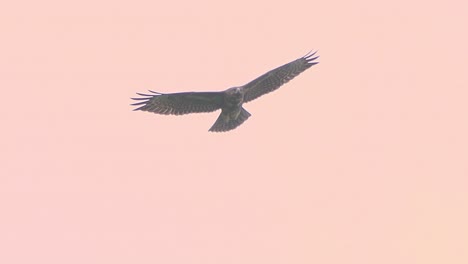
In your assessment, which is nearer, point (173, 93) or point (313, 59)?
point (173, 93)

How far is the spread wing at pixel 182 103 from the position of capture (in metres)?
29.7

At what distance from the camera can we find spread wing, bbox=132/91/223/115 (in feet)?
97.5

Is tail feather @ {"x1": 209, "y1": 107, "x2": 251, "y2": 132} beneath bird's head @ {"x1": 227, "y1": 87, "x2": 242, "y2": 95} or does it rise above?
beneath

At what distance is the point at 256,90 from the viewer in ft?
102

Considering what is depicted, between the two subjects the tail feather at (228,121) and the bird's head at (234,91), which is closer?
the bird's head at (234,91)

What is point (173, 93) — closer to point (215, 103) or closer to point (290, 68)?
point (215, 103)

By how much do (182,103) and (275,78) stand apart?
299 centimetres

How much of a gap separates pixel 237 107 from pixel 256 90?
1167mm

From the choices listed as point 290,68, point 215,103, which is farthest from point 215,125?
point 290,68

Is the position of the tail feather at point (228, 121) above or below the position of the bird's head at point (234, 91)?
below

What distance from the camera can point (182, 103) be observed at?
30.2 meters

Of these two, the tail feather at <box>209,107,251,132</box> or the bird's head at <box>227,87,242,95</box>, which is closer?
the bird's head at <box>227,87,242,95</box>

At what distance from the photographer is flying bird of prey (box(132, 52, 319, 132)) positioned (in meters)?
29.8

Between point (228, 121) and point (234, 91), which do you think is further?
point (228, 121)
